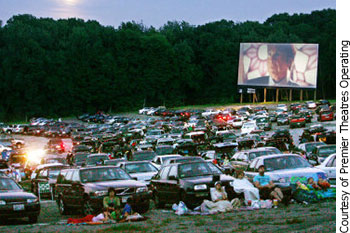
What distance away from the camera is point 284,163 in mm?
19469

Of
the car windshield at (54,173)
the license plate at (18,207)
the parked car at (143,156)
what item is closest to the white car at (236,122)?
the parked car at (143,156)

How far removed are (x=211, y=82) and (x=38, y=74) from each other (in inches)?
1612

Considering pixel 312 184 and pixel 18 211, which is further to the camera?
pixel 312 184

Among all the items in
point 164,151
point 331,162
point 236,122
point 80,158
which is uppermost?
point 331,162

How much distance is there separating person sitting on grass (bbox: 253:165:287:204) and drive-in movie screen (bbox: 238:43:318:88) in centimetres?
7354

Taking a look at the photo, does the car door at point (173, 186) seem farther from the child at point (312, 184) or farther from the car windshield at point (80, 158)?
the car windshield at point (80, 158)

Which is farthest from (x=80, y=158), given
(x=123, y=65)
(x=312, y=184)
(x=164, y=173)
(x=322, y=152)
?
(x=123, y=65)

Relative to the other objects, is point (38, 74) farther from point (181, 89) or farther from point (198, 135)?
point (198, 135)

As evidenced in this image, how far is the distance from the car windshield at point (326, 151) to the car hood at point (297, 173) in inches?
294

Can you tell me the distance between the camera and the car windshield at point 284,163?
19375mm

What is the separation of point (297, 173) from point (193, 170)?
10.2ft

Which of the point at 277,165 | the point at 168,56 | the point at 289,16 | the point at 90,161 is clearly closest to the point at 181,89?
the point at 168,56

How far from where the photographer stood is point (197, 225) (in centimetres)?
1426

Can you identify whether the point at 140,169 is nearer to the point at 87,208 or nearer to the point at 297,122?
the point at 87,208
